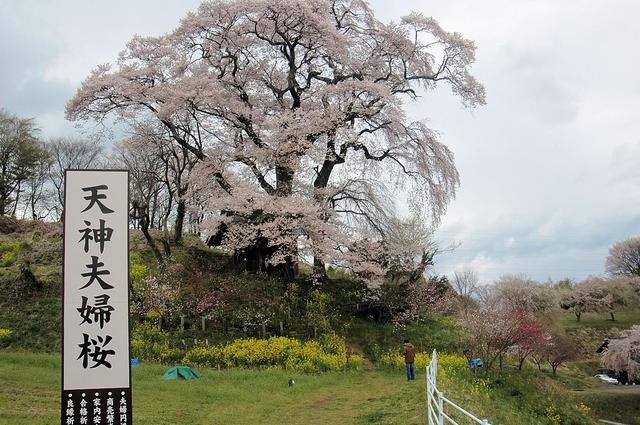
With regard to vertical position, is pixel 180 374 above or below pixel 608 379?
above

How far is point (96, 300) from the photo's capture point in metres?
7.45

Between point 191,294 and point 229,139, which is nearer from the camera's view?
point 191,294

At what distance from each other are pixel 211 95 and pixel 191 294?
28.3 feet

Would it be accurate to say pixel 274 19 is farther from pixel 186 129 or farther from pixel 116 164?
pixel 116 164

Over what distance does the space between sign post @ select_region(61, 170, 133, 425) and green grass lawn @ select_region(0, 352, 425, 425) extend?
2.99m

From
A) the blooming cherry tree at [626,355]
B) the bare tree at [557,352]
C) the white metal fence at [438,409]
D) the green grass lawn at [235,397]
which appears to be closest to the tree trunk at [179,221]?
the green grass lawn at [235,397]

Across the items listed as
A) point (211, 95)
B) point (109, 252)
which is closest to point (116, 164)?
point (211, 95)

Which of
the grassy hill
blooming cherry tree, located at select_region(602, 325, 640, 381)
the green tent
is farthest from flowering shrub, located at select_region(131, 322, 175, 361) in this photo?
blooming cherry tree, located at select_region(602, 325, 640, 381)

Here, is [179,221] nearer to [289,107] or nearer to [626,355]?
[289,107]

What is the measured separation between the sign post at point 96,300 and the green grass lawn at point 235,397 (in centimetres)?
299

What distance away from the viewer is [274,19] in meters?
23.3

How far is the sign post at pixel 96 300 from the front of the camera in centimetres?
720

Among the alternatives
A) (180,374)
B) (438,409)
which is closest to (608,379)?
(180,374)

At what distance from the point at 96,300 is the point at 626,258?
7038 centimetres
